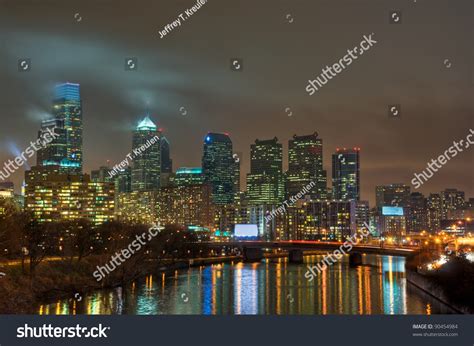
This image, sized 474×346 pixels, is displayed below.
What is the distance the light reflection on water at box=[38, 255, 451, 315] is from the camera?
34781mm

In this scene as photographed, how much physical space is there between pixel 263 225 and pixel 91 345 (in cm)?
16459

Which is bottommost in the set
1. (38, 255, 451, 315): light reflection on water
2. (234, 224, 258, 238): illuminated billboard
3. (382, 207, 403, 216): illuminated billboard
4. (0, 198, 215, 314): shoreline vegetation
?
(38, 255, 451, 315): light reflection on water

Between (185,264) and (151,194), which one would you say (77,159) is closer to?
(151,194)

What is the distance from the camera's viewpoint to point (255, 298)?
40375 mm

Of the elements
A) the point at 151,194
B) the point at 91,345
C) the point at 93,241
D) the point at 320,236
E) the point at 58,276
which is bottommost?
the point at 91,345

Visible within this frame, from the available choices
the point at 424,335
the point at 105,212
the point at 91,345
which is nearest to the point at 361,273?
the point at 424,335

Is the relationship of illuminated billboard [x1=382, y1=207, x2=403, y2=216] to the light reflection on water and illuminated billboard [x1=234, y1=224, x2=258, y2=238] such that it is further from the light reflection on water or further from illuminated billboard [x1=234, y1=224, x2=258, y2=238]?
the light reflection on water

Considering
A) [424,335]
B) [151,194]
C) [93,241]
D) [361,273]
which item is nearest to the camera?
[424,335]

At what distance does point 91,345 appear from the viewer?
17.4m

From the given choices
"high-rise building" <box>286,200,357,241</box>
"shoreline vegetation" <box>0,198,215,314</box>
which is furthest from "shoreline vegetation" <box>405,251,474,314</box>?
"high-rise building" <box>286,200,357,241</box>

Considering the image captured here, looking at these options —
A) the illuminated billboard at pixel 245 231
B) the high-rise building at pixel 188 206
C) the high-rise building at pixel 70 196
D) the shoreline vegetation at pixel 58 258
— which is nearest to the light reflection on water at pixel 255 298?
the shoreline vegetation at pixel 58 258

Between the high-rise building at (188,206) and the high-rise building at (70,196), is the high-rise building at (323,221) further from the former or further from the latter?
the high-rise building at (70,196)

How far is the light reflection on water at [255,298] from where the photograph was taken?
114 feet

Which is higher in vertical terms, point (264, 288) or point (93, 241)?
point (93, 241)
